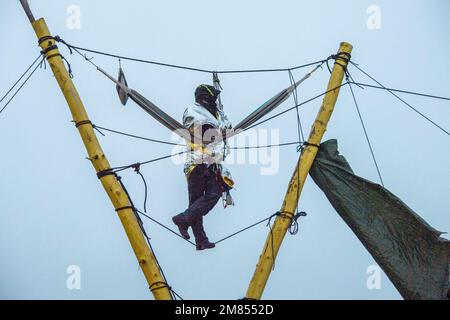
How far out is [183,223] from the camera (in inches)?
760

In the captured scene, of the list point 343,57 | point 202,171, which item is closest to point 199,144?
point 202,171

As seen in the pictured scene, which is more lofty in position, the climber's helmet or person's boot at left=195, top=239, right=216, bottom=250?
the climber's helmet

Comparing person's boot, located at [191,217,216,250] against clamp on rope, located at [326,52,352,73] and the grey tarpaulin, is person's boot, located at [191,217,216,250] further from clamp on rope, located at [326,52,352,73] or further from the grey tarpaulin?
clamp on rope, located at [326,52,352,73]

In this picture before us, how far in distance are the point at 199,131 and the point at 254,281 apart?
212 cm

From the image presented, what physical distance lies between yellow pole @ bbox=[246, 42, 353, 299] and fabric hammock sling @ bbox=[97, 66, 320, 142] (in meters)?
0.44

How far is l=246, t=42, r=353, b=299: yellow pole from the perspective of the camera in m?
18.7

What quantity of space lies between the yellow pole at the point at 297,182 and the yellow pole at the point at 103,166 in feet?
3.95

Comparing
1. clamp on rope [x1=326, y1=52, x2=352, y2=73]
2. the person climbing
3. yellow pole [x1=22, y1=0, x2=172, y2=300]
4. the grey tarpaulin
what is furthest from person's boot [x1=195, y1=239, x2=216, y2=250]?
clamp on rope [x1=326, y1=52, x2=352, y2=73]

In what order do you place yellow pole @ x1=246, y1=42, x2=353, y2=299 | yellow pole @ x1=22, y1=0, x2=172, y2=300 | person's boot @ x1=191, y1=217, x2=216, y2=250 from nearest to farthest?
yellow pole @ x1=22, y1=0, x2=172, y2=300
yellow pole @ x1=246, y1=42, x2=353, y2=299
person's boot @ x1=191, y1=217, x2=216, y2=250

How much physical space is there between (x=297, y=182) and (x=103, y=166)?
2.48 metres

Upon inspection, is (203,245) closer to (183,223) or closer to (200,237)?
(200,237)

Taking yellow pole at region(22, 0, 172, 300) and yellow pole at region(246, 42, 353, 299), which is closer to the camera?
yellow pole at region(22, 0, 172, 300)
